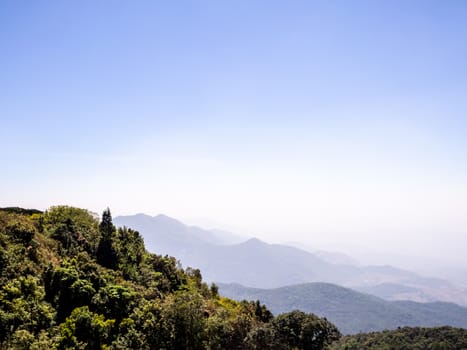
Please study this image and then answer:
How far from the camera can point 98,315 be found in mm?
36812

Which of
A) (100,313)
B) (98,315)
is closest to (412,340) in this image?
(100,313)

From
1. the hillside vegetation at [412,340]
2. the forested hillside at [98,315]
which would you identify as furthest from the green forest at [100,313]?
the hillside vegetation at [412,340]

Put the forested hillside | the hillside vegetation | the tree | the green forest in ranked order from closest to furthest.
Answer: the forested hillside → the green forest → the tree → the hillside vegetation

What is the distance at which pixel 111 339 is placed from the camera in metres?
34.6

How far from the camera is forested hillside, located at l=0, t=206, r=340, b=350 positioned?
31797 millimetres

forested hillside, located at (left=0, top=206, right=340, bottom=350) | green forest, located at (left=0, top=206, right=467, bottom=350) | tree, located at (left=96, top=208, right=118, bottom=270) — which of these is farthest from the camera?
tree, located at (left=96, top=208, right=118, bottom=270)

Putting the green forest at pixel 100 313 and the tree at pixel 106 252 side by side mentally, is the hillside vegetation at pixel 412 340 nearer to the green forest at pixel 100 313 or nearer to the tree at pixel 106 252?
the green forest at pixel 100 313

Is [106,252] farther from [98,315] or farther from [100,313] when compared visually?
[98,315]

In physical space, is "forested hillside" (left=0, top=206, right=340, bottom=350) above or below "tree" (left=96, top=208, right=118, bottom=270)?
below

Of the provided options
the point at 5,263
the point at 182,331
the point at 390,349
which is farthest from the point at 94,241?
the point at 390,349

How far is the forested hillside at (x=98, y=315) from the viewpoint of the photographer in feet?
104

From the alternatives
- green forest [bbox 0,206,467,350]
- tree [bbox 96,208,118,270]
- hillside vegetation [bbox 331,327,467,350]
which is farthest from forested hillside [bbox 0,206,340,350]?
hillside vegetation [bbox 331,327,467,350]

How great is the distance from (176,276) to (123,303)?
→ 24342 mm

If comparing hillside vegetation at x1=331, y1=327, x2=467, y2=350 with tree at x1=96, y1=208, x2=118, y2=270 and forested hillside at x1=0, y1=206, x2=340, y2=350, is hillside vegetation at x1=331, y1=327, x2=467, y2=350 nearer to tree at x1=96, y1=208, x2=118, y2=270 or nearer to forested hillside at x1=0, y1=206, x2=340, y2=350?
forested hillside at x1=0, y1=206, x2=340, y2=350
